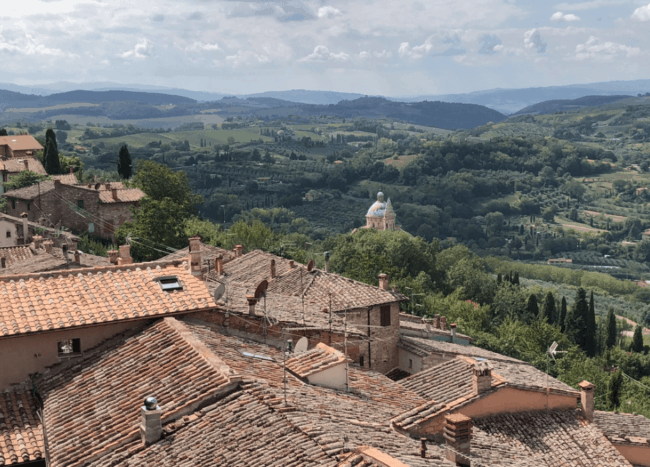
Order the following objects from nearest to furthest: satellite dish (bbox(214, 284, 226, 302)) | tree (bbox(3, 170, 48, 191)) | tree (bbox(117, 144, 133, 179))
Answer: satellite dish (bbox(214, 284, 226, 302))
tree (bbox(3, 170, 48, 191))
tree (bbox(117, 144, 133, 179))

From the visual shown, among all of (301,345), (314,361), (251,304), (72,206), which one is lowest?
(72,206)

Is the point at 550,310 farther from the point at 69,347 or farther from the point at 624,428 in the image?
the point at 69,347

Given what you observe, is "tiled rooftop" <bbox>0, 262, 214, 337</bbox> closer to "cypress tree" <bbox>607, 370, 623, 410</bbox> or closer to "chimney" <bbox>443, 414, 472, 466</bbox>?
"chimney" <bbox>443, 414, 472, 466</bbox>

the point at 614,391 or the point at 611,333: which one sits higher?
the point at 614,391

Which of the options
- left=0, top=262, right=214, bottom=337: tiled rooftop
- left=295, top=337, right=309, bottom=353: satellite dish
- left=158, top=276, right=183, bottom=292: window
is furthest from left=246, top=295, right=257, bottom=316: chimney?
left=158, top=276, right=183, bottom=292: window

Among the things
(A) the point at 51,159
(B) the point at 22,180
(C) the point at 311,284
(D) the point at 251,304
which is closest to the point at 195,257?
(D) the point at 251,304

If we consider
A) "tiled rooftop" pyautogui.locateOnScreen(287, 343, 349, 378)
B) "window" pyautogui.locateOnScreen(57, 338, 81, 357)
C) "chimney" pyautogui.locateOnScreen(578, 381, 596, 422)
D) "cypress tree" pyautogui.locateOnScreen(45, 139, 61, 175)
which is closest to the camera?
"tiled rooftop" pyautogui.locateOnScreen(287, 343, 349, 378)

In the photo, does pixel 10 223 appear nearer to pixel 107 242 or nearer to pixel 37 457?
pixel 107 242

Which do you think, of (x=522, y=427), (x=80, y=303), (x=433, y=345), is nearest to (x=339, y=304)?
(x=433, y=345)
